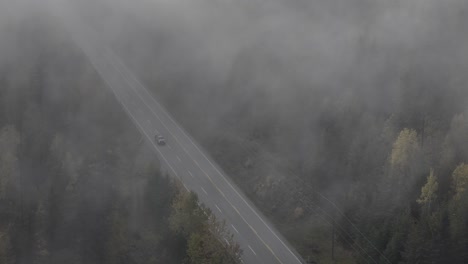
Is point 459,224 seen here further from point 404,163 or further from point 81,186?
point 81,186

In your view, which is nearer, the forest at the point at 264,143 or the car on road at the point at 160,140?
the forest at the point at 264,143

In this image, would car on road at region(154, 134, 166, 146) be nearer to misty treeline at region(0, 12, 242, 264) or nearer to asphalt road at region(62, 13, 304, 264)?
asphalt road at region(62, 13, 304, 264)

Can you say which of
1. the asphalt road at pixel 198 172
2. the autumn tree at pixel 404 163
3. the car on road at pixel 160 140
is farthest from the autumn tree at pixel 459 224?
the car on road at pixel 160 140

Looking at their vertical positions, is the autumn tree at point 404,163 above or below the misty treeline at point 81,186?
above

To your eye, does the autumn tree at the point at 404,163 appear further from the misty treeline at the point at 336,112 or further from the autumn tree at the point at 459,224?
the autumn tree at the point at 459,224

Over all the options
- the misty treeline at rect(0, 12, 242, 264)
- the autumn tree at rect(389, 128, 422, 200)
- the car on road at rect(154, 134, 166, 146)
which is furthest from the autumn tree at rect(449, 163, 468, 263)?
the car on road at rect(154, 134, 166, 146)

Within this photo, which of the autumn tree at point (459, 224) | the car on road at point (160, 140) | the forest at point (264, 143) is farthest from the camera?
the car on road at point (160, 140)
